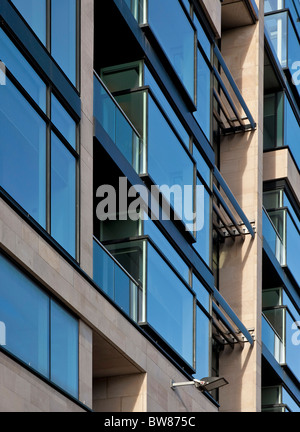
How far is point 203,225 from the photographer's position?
32.9 m

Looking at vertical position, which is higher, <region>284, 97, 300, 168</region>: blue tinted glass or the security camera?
<region>284, 97, 300, 168</region>: blue tinted glass

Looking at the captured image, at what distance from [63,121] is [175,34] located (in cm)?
838

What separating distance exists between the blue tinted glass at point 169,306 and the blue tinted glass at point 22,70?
5801mm

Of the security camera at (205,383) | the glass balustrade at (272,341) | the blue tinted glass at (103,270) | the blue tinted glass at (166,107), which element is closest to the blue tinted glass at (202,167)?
the blue tinted glass at (166,107)

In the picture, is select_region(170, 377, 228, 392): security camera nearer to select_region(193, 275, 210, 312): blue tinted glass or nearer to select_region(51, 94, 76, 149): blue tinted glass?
select_region(193, 275, 210, 312): blue tinted glass

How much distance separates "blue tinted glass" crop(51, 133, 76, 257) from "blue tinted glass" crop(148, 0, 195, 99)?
703 centimetres

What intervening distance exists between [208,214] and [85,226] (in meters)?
9.37

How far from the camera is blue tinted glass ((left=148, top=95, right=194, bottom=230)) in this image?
2883 cm

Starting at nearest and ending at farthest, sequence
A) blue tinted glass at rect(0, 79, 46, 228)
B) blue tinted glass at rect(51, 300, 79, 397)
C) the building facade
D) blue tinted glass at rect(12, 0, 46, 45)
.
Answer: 1. blue tinted glass at rect(0, 79, 46, 228)
2. the building facade
3. blue tinted glass at rect(51, 300, 79, 397)
4. blue tinted glass at rect(12, 0, 46, 45)

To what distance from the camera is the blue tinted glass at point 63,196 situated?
76.2 ft

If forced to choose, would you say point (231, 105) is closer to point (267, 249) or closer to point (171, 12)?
point (267, 249)

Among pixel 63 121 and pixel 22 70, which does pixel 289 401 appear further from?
Answer: pixel 22 70

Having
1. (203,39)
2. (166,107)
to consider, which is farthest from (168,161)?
(203,39)

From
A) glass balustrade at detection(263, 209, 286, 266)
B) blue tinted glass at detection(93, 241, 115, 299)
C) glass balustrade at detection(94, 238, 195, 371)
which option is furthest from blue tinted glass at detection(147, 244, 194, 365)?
glass balustrade at detection(263, 209, 286, 266)
